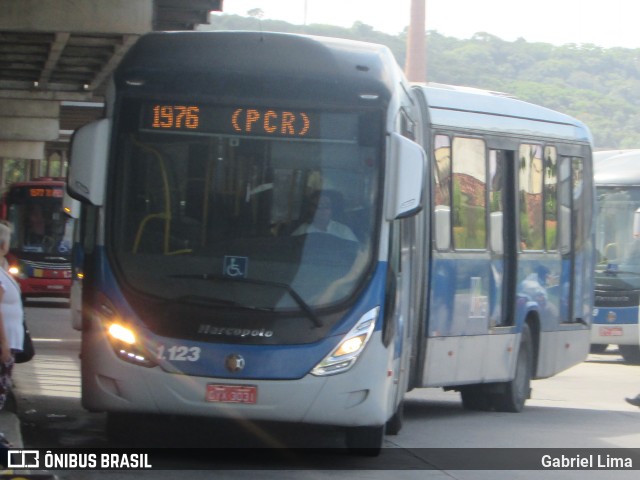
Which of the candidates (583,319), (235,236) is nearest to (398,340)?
(235,236)

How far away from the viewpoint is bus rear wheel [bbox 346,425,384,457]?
992 centimetres

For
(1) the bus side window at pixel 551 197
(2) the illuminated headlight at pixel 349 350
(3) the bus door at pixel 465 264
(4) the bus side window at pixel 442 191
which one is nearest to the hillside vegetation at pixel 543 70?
(1) the bus side window at pixel 551 197

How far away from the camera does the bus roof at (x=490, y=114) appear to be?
13.0 m

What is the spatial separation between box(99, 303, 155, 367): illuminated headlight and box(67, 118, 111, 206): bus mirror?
81 centimetres

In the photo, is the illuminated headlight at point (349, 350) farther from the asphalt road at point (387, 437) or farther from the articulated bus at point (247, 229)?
the asphalt road at point (387, 437)

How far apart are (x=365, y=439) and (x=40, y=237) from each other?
25267 millimetres

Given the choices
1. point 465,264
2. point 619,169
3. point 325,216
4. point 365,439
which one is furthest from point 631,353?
point 325,216

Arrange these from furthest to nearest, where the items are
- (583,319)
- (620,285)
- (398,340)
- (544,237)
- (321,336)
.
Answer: (620,285)
(583,319)
(544,237)
(398,340)
(321,336)

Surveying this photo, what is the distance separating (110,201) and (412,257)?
306cm

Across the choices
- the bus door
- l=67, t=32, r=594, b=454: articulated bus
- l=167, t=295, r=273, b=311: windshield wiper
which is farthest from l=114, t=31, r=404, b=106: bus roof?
the bus door

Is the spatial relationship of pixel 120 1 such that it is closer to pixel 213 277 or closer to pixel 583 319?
pixel 583 319

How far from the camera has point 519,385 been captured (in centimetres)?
1483

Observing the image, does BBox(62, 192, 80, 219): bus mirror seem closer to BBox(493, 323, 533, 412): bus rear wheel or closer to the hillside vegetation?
BBox(493, 323, 533, 412): bus rear wheel

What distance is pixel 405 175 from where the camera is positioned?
956 cm
